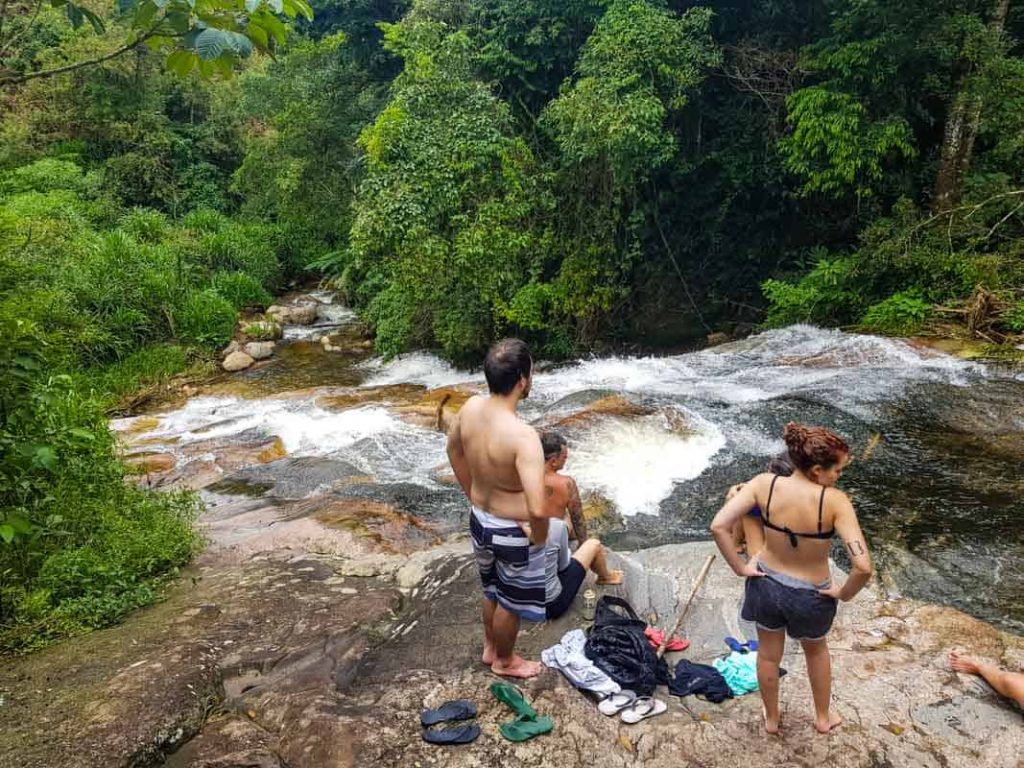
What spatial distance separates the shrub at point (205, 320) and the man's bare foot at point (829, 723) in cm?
1472

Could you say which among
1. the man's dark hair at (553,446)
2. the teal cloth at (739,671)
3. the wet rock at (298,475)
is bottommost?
the wet rock at (298,475)

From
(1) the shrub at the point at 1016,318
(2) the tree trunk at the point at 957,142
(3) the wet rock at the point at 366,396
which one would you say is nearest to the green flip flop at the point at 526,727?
(3) the wet rock at the point at 366,396

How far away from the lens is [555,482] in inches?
165

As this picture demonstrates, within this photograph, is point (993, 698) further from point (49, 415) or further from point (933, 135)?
point (933, 135)

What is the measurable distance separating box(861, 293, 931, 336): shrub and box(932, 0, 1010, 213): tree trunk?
5.49 feet

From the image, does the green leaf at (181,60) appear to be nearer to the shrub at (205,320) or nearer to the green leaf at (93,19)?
the green leaf at (93,19)

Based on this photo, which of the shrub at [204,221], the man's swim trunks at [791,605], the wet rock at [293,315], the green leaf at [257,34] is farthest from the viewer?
the shrub at [204,221]

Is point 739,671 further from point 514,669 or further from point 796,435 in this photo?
point 796,435

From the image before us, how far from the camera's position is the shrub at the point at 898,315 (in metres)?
10.5

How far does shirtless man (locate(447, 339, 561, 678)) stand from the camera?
2.92 m

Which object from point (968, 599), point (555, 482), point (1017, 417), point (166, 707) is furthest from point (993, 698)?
point (1017, 417)

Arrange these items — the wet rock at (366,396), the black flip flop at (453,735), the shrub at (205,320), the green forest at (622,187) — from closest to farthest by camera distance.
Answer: the black flip flop at (453,735), the green forest at (622,187), the wet rock at (366,396), the shrub at (205,320)

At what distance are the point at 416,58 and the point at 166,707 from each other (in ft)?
36.2

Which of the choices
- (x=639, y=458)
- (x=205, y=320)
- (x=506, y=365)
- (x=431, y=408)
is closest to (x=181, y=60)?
(x=506, y=365)
